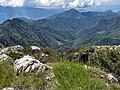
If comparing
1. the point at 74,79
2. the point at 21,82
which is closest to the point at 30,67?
the point at 21,82

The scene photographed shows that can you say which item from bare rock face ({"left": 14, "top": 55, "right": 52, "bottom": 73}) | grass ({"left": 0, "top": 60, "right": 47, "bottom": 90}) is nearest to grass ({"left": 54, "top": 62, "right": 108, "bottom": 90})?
grass ({"left": 0, "top": 60, "right": 47, "bottom": 90})

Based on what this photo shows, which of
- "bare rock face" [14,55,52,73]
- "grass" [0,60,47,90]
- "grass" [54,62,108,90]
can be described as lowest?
"bare rock face" [14,55,52,73]

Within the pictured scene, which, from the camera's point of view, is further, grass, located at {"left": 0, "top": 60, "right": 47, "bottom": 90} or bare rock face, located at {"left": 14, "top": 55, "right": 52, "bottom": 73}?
bare rock face, located at {"left": 14, "top": 55, "right": 52, "bottom": 73}

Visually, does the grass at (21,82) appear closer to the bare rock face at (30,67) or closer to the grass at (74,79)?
the bare rock face at (30,67)

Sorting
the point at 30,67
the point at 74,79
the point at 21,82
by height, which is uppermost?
the point at 74,79

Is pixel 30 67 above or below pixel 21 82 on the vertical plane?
below

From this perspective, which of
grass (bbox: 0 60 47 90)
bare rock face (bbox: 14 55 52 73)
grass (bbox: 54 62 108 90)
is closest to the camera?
grass (bbox: 54 62 108 90)

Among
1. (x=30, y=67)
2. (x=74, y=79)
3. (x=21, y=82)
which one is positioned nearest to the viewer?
(x=74, y=79)

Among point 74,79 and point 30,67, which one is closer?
point 74,79

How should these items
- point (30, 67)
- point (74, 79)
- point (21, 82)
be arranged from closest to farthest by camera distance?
point (74, 79) → point (21, 82) → point (30, 67)

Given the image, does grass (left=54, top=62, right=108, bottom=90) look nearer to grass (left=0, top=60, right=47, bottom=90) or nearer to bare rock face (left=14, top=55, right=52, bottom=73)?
grass (left=0, top=60, right=47, bottom=90)

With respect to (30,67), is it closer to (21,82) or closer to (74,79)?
(21,82)

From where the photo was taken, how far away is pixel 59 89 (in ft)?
21.7

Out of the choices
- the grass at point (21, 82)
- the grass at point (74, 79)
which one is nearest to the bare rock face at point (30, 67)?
the grass at point (21, 82)
